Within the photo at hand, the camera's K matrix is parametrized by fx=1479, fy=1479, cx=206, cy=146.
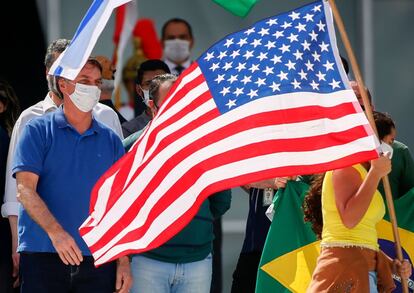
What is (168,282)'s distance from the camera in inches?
326

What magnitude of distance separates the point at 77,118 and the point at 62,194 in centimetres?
43

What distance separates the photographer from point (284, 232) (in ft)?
27.3

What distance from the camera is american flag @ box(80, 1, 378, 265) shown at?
23.1 feet

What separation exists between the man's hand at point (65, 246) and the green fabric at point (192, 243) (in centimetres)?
85

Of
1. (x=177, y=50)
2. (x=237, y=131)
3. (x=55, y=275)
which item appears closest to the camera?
(x=237, y=131)

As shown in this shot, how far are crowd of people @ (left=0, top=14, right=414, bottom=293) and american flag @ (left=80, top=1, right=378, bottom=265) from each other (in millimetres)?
255

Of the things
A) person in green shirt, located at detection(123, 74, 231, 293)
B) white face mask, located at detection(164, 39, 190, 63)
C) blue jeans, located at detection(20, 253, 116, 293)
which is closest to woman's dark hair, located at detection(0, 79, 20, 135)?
person in green shirt, located at detection(123, 74, 231, 293)

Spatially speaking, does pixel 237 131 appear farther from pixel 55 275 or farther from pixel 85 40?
pixel 55 275

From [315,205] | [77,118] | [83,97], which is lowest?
[315,205]

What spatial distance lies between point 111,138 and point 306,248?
1317 mm

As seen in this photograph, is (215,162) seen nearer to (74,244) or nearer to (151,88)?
(74,244)

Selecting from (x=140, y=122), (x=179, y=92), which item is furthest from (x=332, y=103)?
(x=140, y=122)

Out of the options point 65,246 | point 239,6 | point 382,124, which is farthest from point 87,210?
point 382,124

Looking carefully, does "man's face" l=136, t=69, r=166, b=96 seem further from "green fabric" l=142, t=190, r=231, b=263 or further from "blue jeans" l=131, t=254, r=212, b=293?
"blue jeans" l=131, t=254, r=212, b=293
